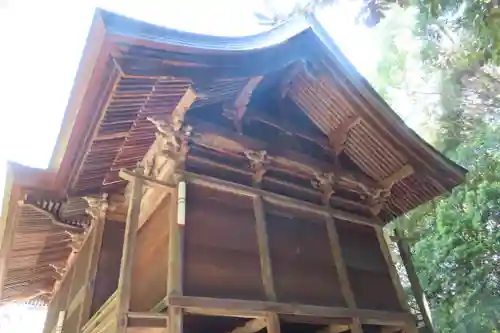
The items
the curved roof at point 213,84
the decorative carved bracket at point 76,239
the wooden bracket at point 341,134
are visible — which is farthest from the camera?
the decorative carved bracket at point 76,239

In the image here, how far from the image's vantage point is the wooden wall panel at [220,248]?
4.06 m

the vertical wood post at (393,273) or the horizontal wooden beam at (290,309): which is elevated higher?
the vertical wood post at (393,273)

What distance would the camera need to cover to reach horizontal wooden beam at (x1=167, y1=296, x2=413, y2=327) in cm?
372

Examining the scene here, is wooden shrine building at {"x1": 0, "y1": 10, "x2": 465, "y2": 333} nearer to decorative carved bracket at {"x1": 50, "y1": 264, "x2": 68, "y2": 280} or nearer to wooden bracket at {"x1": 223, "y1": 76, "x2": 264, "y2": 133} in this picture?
wooden bracket at {"x1": 223, "y1": 76, "x2": 264, "y2": 133}

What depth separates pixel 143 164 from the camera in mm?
5195

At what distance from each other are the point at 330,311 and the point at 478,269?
613 centimetres

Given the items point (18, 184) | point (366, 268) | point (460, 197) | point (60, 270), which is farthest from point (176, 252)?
point (460, 197)

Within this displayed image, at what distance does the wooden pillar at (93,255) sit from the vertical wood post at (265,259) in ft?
7.45

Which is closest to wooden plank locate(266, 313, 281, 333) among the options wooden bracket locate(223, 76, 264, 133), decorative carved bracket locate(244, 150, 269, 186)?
decorative carved bracket locate(244, 150, 269, 186)

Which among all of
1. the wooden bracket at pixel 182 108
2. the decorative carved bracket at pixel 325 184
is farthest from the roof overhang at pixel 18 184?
the decorative carved bracket at pixel 325 184

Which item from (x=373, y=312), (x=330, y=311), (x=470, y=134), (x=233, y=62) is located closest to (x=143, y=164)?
(x=233, y=62)

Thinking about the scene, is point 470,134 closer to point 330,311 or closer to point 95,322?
point 330,311

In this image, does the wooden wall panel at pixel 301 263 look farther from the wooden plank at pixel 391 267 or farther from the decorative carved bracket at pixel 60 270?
the decorative carved bracket at pixel 60 270

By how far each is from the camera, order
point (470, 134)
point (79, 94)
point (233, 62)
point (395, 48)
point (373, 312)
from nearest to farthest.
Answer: point (79, 94), point (233, 62), point (373, 312), point (470, 134), point (395, 48)
